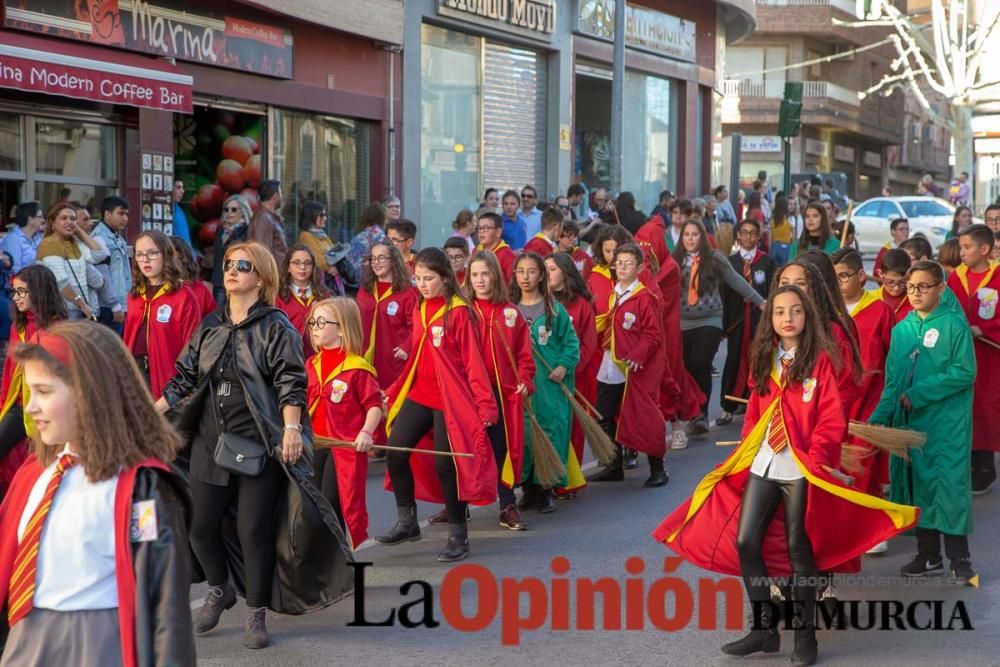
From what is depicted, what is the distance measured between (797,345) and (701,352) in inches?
245

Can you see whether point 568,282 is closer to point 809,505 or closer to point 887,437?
point 887,437

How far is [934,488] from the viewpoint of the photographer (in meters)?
7.48

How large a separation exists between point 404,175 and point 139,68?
7.21 meters

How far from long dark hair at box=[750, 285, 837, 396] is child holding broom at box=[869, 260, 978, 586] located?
4.61 ft

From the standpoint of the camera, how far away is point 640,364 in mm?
10227

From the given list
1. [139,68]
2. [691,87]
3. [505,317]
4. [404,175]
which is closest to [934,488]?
[505,317]

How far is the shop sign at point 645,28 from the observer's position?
84.6 feet

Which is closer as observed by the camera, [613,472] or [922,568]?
[922,568]

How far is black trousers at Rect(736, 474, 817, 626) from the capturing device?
6.03 metres

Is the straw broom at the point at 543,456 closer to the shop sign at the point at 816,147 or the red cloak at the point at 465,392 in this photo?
the red cloak at the point at 465,392

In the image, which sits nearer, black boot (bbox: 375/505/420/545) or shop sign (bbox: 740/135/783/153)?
black boot (bbox: 375/505/420/545)

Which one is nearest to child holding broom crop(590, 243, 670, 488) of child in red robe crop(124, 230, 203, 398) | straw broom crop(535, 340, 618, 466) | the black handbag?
straw broom crop(535, 340, 618, 466)

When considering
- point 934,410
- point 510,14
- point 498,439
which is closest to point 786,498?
point 934,410

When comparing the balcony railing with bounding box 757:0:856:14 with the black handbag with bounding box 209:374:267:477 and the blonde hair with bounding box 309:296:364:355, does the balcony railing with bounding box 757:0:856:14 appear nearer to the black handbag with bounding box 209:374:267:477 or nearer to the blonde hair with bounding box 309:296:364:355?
the blonde hair with bounding box 309:296:364:355
